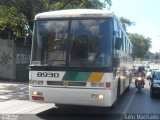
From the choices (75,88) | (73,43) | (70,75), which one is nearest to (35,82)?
(70,75)

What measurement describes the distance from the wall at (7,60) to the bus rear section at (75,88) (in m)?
18.3

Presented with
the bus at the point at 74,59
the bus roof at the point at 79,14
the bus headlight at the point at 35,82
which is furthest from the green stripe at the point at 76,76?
the bus roof at the point at 79,14

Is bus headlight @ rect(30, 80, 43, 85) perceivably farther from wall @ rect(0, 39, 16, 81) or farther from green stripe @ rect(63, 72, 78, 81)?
wall @ rect(0, 39, 16, 81)

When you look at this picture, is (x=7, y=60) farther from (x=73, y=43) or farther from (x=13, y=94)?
(x=73, y=43)

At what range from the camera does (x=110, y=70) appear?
12.0 meters

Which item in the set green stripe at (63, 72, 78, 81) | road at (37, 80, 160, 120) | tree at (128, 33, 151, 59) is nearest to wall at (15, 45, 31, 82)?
road at (37, 80, 160, 120)

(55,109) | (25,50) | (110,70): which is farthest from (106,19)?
(25,50)

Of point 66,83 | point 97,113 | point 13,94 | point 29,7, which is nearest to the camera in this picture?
point 66,83

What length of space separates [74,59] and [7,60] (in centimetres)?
1923

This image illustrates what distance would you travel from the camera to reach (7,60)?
3052 cm

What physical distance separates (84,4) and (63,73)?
25212 millimetres

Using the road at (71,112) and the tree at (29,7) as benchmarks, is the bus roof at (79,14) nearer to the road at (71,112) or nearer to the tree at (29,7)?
the road at (71,112)

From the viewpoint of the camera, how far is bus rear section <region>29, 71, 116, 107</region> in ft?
38.8

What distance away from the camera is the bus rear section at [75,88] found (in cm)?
1182
